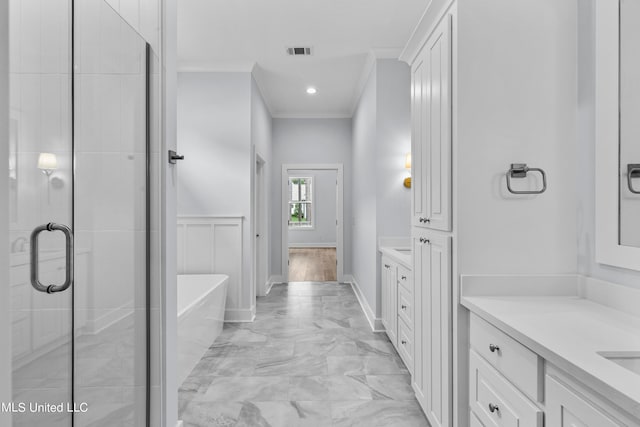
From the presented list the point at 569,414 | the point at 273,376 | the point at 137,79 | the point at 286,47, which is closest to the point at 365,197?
the point at 286,47

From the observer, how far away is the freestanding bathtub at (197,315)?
8.43 ft

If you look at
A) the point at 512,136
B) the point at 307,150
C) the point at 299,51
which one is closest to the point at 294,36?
the point at 299,51

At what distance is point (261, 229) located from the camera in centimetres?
520

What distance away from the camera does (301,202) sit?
35.6 feet

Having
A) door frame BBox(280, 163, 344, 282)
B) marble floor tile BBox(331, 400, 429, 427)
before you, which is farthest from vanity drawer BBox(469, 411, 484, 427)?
door frame BBox(280, 163, 344, 282)

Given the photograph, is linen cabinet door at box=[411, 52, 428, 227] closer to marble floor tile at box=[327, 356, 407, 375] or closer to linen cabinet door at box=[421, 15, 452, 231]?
linen cabinet door at box=[421, 15, 452, 231]

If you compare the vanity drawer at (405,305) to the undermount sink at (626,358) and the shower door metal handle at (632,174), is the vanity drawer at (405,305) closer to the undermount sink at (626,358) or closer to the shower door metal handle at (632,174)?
the shower door metal handle at (632,174)

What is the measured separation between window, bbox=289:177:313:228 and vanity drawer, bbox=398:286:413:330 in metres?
7.95

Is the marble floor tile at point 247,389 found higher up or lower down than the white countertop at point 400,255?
lower down

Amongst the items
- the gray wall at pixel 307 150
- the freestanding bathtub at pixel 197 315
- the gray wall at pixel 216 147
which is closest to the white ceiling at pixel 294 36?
the gray wall at pixel 216 147

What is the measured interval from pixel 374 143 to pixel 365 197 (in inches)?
32.3

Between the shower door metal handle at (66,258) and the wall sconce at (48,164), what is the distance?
0.08m

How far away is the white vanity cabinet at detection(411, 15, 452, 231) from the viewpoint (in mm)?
1663

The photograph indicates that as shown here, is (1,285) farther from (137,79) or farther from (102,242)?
(137,79)
